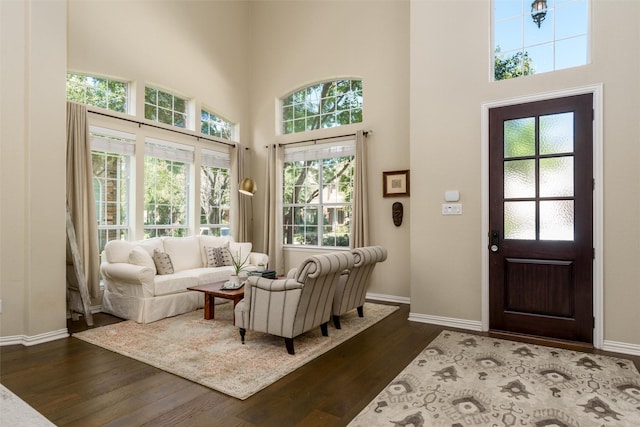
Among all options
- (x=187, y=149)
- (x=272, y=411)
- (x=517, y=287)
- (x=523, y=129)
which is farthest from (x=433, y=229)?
(x=187, y=149)

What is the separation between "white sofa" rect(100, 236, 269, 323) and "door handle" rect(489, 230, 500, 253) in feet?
11.7

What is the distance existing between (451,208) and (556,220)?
1.04 m

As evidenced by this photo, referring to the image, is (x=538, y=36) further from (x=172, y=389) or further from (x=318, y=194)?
(x=172, y=389)

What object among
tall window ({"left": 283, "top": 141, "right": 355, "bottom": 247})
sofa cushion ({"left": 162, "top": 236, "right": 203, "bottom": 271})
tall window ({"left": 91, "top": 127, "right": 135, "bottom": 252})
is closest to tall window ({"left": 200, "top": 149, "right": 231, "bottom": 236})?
sofa cushion ({"left": 162, "top": 236, "right": 203, "bottom": 271})

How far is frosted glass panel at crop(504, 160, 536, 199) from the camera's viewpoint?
12.8ft

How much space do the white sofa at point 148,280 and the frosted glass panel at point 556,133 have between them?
435 centimetres

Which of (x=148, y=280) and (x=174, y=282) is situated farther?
(x=174, y=282)

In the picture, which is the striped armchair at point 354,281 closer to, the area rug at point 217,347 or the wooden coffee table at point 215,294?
the area rug at point 217,347

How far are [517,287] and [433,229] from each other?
1079 mm

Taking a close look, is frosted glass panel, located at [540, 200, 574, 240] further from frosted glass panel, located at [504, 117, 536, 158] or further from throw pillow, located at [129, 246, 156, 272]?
throw pillow, located at [129, 246, 156, 272]

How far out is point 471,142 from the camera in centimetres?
421

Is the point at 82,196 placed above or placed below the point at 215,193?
below

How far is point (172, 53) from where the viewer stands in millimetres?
5957

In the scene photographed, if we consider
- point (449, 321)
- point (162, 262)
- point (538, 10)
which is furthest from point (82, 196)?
point (538, 10)
